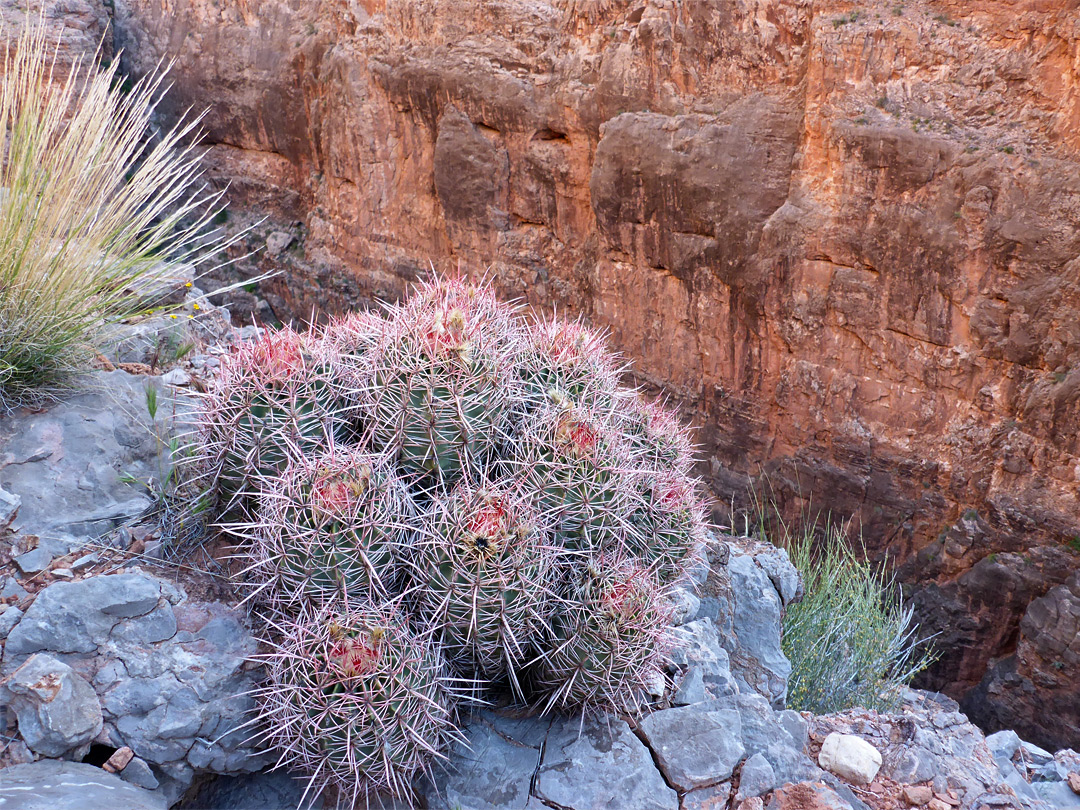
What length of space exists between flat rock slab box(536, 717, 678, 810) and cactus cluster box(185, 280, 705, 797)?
0.07 meters

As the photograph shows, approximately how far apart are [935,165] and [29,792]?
18.2 ft

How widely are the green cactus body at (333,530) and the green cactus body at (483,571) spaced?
10 cm

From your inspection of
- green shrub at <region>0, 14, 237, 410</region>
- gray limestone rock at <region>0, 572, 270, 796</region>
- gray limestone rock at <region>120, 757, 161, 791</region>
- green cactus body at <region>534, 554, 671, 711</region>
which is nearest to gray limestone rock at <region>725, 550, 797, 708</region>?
green cactus body at <region>534, 554, 671, 711</region>

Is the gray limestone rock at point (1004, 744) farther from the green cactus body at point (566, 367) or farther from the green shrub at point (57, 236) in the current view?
the green shrub at point (57, 236)

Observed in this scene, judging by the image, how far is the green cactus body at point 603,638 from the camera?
2344 millimetres

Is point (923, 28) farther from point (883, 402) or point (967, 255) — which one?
point (883, 402)

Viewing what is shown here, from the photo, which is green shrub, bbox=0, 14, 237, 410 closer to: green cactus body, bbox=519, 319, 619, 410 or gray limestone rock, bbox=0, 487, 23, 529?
gray limestone rock, bbox=0, 487, 23, 529

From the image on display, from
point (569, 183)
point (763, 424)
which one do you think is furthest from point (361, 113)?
point (763, 424)

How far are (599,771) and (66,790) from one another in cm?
137

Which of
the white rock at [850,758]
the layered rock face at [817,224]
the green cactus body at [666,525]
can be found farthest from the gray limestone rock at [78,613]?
the layered rock face at [817,224]

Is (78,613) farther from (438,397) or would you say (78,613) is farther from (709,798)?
(709,798)

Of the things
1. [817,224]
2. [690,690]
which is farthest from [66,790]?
[817,224]

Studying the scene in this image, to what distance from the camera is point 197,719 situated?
222cm

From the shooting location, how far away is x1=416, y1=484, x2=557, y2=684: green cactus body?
2172 millimetres
